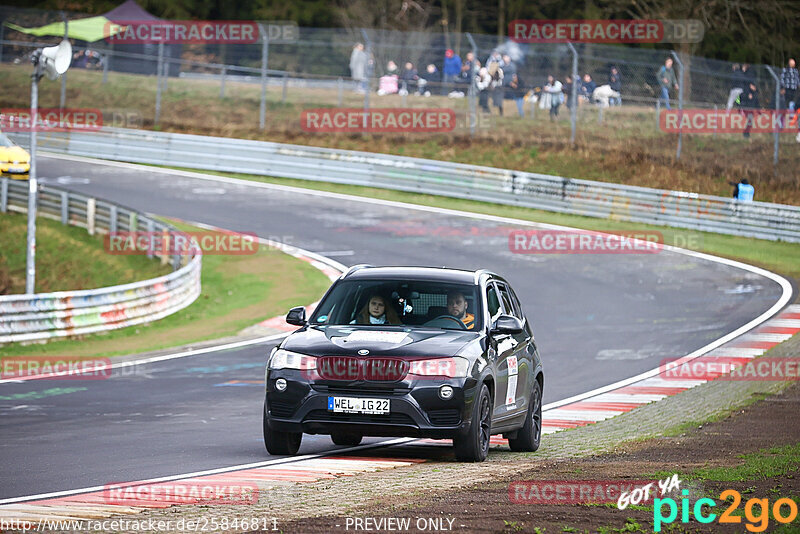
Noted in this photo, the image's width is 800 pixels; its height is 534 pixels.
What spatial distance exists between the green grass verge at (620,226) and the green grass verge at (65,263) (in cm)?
904

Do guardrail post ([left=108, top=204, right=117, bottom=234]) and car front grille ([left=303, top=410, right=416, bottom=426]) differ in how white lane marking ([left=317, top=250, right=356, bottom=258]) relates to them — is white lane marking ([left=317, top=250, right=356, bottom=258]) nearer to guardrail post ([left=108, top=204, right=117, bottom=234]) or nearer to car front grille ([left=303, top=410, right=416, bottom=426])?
guardrail post ([left=108, top=204, right=117, bottom=234])

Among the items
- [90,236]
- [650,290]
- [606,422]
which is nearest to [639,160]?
[650,290]

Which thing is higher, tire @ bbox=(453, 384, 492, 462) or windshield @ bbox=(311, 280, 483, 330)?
windshield @ bbox=(311, 280, 483, 330)

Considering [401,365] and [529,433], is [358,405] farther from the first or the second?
[529,433]

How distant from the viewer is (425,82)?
37.5 m

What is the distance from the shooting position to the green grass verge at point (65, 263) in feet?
86.8

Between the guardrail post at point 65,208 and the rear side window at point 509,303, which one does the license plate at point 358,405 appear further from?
the guardrail post at point 65,208

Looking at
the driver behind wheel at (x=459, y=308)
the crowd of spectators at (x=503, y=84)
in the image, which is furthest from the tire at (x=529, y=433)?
the crowd of spectators at (x=503, y=84)

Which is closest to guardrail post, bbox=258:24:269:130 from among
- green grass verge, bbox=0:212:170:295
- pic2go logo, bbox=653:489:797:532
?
green grass verge, bbox=0:212:170:295

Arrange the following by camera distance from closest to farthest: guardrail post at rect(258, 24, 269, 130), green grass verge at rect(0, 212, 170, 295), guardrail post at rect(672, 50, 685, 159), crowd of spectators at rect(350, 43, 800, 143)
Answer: green grass verge at rect(0, 212, 170, 295) < guardrail post at rect(672, 50, 685, 159) < crowd of spectators at rect(350, 43, 800, 143) < guardrail post at rect(258, 24, 269, 130)

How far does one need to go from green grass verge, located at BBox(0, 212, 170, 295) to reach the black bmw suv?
16.3 metres

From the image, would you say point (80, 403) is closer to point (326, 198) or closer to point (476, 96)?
point (326, 198)

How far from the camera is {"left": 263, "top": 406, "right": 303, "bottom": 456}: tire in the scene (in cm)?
993

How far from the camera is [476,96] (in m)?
37.6
